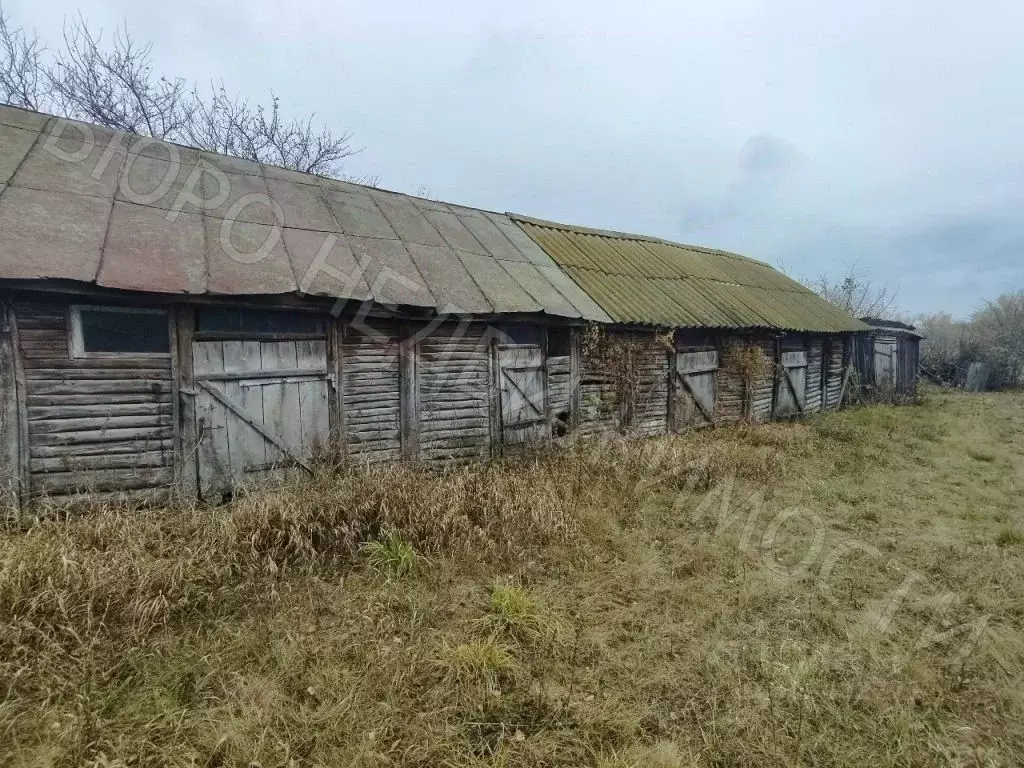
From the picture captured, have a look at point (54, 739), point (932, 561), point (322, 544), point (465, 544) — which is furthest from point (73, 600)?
point (932, 561)

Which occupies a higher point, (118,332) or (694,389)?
(118,332)

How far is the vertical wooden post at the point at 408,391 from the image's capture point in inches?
267

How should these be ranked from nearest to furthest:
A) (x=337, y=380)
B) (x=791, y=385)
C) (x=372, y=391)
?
1. (x=337, y=380)
2. (x=372, y=391)
3. (x=791, y=385)

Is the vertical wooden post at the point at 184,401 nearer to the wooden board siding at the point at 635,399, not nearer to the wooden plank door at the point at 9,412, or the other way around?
the wooden plank door at the point at 9,412

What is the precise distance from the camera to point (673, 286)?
11.9m

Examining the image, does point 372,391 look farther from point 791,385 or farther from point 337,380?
point 791,385

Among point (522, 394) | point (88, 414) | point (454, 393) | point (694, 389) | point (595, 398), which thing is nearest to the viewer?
point (88, 414)

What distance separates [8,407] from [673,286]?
11.4m

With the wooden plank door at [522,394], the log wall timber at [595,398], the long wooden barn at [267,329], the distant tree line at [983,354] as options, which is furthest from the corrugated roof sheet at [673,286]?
the distant tree line at [983,354]

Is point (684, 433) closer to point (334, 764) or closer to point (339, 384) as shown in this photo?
point (339, 384)

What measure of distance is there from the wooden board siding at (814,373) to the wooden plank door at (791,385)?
319mm

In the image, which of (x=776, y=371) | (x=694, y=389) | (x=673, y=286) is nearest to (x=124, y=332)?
(x=694, y=389)

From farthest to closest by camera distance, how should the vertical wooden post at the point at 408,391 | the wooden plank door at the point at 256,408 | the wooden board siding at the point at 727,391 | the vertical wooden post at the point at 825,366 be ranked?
the vertical wooden post at the point at 825,366 < the wooden board siding at the point at 727,391 < the vertical wooden post at the point at 408,391 < the wooden plank door at the point at 256,408

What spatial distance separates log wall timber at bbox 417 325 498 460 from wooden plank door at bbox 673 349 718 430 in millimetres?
4530
